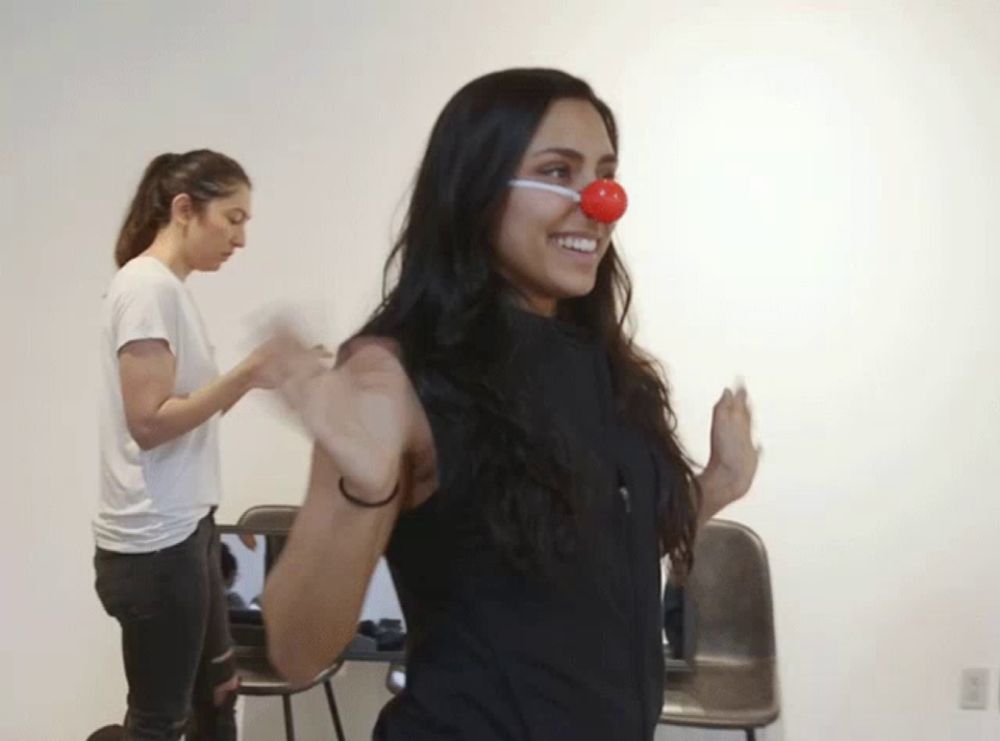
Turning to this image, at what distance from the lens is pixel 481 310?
100cm

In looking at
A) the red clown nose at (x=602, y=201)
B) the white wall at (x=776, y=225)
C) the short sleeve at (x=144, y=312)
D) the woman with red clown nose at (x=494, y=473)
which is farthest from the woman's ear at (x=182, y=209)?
the red clown nose at (x=602, y=201)

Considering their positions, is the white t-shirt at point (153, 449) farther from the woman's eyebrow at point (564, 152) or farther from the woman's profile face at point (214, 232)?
the woman's eyebrow at point (564, 152)

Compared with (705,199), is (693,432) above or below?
below

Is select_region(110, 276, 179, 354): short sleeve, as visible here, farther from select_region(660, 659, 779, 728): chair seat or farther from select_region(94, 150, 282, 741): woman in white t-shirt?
select_region(660, 659, 779, 728): chair seat

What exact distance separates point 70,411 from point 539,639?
2095 millimetres

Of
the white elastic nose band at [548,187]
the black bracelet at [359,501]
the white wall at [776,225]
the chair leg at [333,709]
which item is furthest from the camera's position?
the chair leg at [333,709]

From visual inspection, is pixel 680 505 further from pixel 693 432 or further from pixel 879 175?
pixel 879 175

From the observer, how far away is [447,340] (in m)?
0.98

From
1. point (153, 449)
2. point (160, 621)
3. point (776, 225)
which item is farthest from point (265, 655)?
point (776, 225)

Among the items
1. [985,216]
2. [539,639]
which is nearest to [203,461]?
[539,639]

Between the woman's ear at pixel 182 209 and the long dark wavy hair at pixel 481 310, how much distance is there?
0.96 metres

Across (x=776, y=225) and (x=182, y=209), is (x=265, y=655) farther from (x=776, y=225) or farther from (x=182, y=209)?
(x=776, y=225)

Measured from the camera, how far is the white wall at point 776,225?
7.89 feet

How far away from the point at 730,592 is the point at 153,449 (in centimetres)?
129
